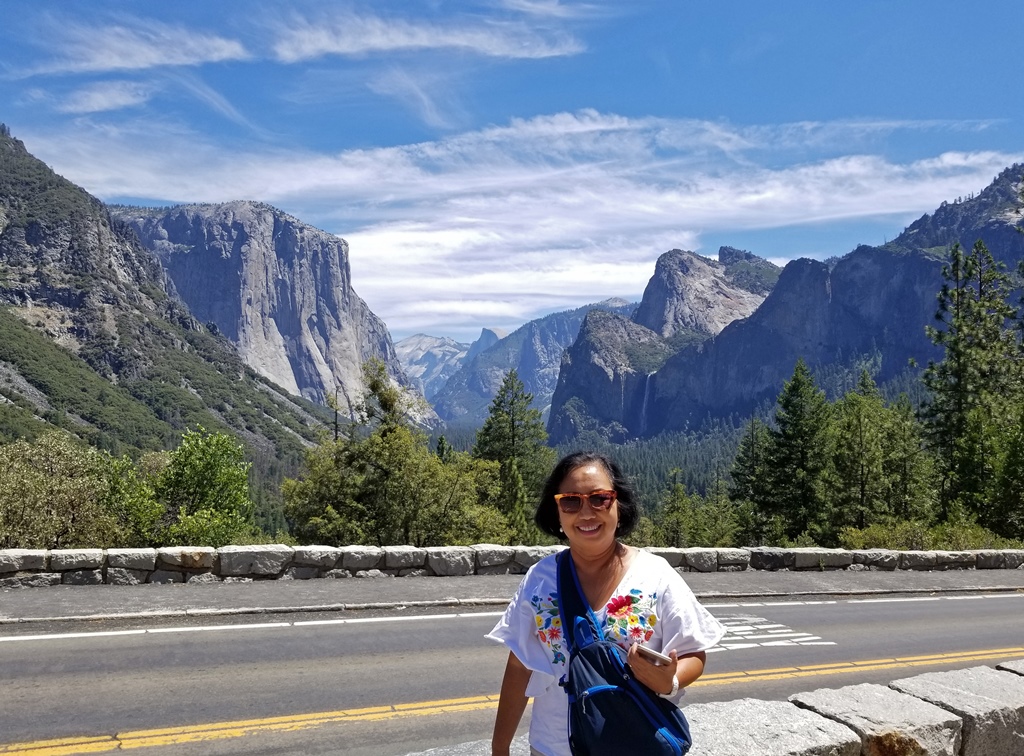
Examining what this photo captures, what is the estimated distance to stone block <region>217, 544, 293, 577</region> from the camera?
468 inches

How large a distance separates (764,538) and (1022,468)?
16927 mm

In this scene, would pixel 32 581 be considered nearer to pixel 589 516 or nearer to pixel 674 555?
pixel 589 516

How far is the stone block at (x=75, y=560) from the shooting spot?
36.1 ft

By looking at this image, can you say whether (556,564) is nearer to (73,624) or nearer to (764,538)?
(73,624)

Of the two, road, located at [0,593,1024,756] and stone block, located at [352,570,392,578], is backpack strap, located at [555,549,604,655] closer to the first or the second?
road, located at [0,593,1024,756]

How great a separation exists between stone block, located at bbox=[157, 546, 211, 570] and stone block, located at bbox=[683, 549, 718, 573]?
9.01 metres

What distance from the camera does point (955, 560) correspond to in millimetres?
18125

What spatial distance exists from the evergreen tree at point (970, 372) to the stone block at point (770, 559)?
24145 millimetres

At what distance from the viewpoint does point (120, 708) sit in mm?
6848

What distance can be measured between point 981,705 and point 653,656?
9.60 ft

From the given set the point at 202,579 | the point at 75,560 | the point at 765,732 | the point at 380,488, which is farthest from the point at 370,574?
the point at 380,488

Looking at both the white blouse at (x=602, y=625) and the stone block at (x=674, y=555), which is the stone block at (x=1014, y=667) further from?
the stone block at (x=674, y=555)

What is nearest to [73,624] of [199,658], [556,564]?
[199,658]

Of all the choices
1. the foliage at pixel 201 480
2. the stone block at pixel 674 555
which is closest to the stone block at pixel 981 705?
the stone block at pixel 674 555
